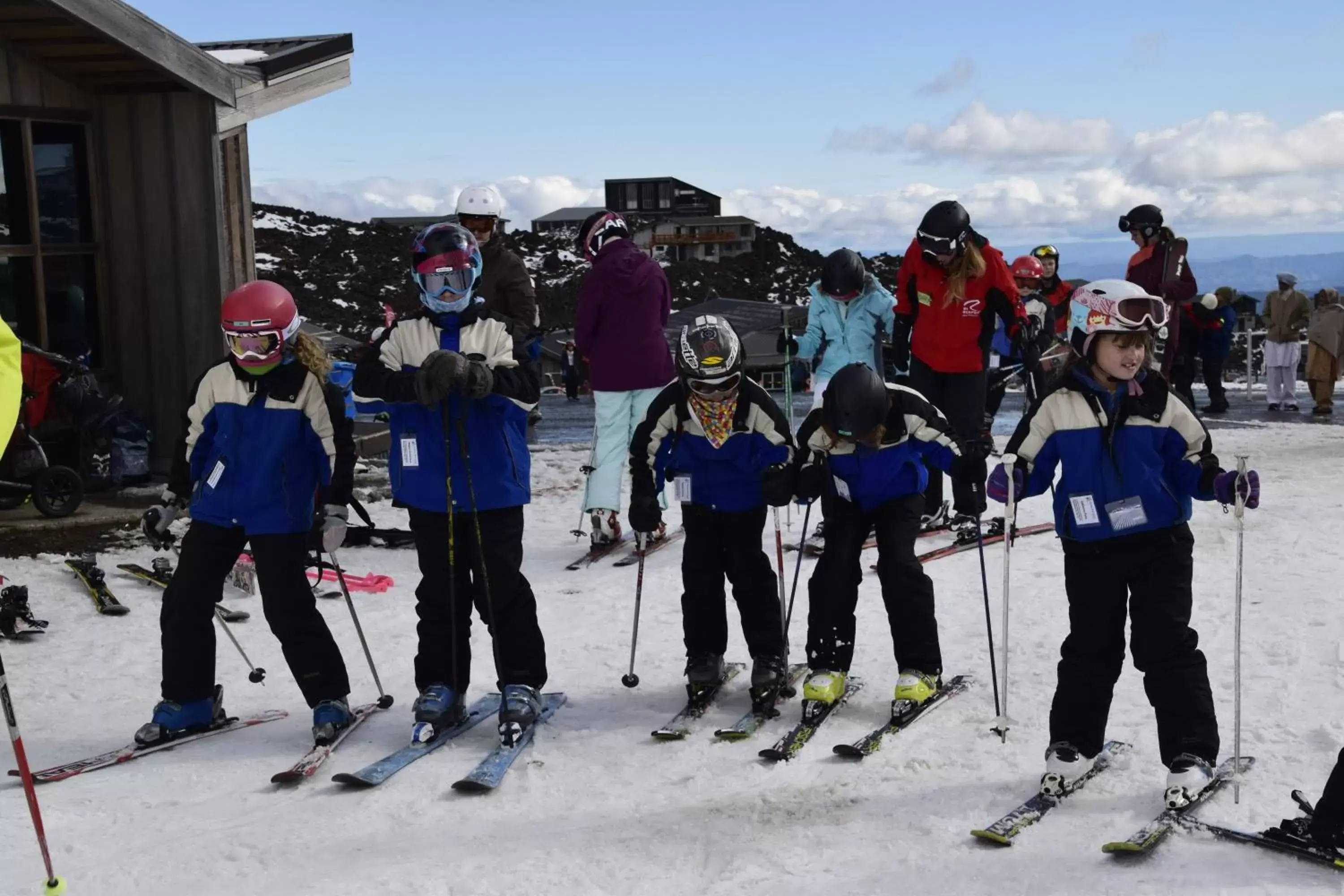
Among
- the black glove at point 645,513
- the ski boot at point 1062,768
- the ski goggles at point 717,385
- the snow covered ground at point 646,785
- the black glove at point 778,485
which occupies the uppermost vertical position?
the ski goggles at point 717,385

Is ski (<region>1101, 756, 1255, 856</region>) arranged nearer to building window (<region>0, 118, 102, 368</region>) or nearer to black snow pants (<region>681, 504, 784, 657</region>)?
black snow pants (<region>681, 504, 784, 657</region>)

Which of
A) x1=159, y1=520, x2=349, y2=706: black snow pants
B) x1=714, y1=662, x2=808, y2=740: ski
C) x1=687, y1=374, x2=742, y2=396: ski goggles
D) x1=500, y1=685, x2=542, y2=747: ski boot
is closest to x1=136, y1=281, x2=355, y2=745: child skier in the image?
x1=159, y1=520, x2=349, y2=706: black snow pants

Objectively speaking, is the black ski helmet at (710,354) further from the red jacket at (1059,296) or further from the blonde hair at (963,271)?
the red jacket at (1059,296)

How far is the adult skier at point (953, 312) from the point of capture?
7.22m

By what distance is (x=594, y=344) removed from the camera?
7.82 m

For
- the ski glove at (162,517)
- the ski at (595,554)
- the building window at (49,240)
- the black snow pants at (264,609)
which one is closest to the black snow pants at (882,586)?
the black snow pants at (264,609)

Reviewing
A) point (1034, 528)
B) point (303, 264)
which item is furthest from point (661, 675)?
point (303, 264)

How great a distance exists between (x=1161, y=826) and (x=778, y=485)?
1.87 meters

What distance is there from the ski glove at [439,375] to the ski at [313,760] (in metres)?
1.33

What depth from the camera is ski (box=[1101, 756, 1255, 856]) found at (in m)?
3.71

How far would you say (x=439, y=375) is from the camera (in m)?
4.71

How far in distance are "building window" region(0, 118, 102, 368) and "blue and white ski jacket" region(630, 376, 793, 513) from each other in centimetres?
552

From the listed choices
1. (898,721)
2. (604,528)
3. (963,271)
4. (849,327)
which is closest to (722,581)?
(898,721)

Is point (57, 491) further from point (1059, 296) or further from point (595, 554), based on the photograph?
point (1059, 296)
